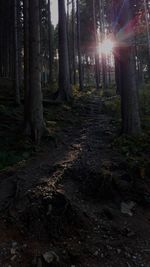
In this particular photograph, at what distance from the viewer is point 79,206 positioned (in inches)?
205

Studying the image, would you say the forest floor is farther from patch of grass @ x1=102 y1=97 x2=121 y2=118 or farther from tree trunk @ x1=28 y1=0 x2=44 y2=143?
patch of grass @ x1=102 y1=97 x2=121 y2=118

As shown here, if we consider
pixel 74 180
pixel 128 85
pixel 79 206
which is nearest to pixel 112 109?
pixel 128 85

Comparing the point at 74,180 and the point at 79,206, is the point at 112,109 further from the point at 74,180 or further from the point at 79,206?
the point at 79,206

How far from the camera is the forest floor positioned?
4.14 m

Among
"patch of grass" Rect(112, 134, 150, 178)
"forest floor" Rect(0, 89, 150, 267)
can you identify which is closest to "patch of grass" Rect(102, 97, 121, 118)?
"patch of grass" Rect(112, 134, 150, 178)

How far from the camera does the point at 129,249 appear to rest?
432cm

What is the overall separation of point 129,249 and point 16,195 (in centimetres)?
238

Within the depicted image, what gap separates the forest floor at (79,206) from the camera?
414 cm

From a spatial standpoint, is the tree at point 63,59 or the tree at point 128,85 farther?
the tree at point 63,59

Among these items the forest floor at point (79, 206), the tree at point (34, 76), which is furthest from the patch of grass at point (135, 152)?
the tree at point (34, 76)

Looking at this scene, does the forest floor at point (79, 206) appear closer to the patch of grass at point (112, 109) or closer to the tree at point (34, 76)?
the tree at point (34, 76)

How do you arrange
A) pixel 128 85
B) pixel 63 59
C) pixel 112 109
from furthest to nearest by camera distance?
pixel 63 59 < pixel 112 109 < pixel 128 85

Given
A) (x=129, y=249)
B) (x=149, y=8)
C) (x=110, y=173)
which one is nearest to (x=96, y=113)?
(x=110, y=173)

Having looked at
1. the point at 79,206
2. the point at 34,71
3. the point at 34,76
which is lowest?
the point at 79,206
